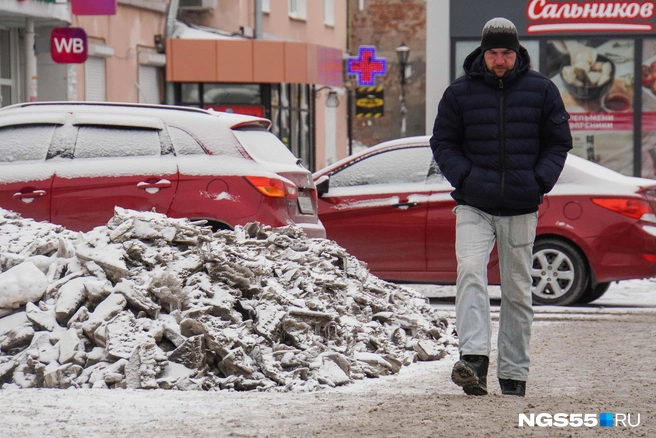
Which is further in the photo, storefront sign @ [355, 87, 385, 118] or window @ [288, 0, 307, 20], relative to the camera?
window @ [288, 0, 307, 20]

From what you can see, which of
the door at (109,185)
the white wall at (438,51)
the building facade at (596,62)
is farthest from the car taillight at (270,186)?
the building facade at (596,62)

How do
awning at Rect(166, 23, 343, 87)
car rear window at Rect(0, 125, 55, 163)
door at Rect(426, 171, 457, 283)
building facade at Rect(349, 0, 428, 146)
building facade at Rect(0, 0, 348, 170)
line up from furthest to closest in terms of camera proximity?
building facade at Rect(349, 0, 428, 146)
awning at Rect(166, 23, 343, 87)
building facade at Rect(0, 0, 348, 170)
door at Rect(426, 171, 457, 283)
car rear window at Rect(0, 125, 55, 163)

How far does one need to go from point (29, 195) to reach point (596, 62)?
12957 mm

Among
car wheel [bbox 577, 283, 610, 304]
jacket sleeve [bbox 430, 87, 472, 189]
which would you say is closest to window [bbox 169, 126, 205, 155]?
car wheel [bbox 577, 283, 610, 304]

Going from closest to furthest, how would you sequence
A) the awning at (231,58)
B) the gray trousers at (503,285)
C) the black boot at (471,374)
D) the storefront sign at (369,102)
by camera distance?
the black boot at (471,374)
the gray trousers at (503,285)
the awning at (231,58)
the storefront sign at (369,102)

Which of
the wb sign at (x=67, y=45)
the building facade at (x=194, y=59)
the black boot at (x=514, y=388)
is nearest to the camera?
the black boot at (x=514, y=388)

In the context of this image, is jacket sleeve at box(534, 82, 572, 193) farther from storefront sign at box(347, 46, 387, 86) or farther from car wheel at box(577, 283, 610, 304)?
storefront sign at box(347, 46, 387, 86)

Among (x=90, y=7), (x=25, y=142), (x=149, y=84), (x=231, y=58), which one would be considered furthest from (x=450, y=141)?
(x=231, y=58)

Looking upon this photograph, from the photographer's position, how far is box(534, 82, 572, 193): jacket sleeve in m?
7.26

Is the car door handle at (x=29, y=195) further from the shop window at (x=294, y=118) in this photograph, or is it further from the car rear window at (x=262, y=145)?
the shop window at (x=294, y=118)

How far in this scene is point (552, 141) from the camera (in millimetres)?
7328

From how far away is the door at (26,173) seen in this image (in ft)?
38.3

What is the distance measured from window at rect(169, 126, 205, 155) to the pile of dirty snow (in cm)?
180

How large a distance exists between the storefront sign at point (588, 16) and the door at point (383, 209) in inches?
362
